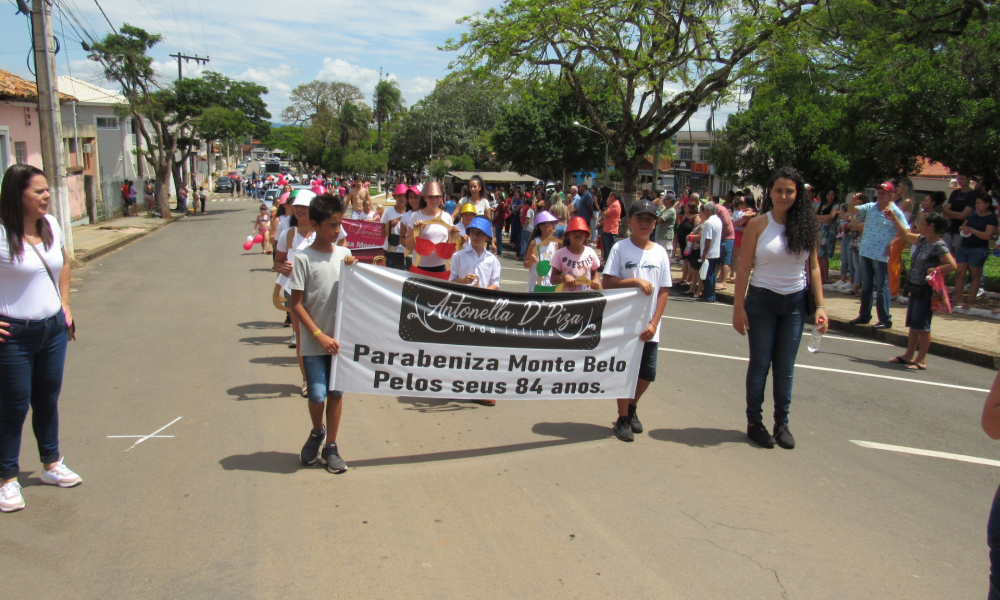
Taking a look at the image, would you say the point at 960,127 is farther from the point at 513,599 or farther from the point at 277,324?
the point at 513,599

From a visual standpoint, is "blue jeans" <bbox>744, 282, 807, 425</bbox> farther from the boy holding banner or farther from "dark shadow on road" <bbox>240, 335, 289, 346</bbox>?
"dark shadow on road" <bbox>240, 335, 289, 346</bbox>

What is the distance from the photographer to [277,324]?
978cm

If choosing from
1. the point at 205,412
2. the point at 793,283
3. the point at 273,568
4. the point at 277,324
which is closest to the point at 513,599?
the point at 273,568

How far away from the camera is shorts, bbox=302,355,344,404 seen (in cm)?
451

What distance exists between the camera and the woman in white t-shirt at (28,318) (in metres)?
3.93

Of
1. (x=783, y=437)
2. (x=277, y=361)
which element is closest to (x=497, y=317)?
(x=783, y=437)

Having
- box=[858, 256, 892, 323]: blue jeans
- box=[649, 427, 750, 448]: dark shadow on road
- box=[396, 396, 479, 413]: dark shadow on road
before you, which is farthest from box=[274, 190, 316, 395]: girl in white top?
box=[858, 256, 892, 323]: blue jeans

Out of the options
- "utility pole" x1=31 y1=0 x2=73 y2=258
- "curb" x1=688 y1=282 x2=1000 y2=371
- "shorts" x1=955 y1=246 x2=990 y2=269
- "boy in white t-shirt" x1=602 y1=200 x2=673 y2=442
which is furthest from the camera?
"utility pole" x1=31 y1=0 x2=73 y2=258

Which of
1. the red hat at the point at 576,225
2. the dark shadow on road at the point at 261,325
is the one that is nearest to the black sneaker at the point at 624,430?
the red hat at the point at 576,225

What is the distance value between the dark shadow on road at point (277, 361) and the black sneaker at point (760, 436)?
4.57m

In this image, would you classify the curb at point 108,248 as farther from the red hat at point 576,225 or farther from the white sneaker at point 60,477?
the red hat at point 576,225

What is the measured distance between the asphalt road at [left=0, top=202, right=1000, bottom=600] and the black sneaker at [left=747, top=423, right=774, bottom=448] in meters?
0.13

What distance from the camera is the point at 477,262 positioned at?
6395 millimetres

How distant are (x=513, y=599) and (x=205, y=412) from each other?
3.60 meters
